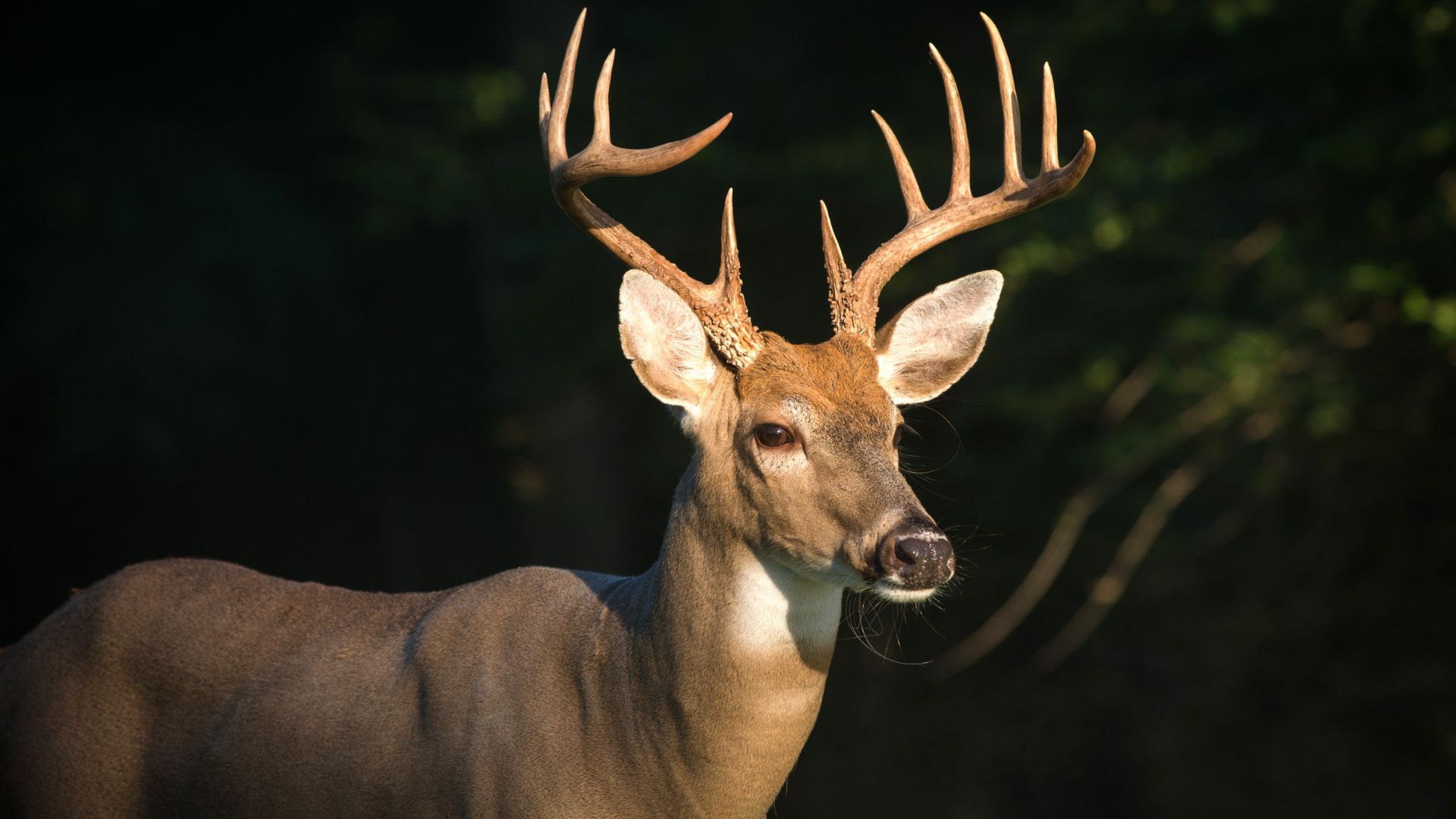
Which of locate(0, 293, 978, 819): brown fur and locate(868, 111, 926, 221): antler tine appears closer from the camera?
locate(0, 293, 978, 819): brown fur

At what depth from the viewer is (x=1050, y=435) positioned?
36.2 feet

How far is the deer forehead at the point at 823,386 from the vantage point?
13.0 feet

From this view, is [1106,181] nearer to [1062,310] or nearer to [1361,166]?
[1062,310]

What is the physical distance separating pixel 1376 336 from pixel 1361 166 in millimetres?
1275

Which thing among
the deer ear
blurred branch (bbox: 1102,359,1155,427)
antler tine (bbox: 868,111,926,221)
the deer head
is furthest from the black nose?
blurred branch (bbox: 1102,359,1155,427)

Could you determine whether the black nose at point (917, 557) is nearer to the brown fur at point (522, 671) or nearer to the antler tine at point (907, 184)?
the brown fur at point (522, 671)

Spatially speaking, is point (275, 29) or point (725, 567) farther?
point (275, 29)

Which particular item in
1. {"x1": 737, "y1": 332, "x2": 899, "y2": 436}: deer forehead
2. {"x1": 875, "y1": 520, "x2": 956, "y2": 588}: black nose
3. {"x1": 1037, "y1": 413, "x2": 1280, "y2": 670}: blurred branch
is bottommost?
{"x1": 1037, "y1": 413, "x2": 1280, "y2": 670}: blurred branch

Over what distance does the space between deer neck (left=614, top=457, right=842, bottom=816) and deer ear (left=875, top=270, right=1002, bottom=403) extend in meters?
0.80

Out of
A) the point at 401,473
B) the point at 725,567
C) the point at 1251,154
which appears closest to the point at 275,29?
the point at 401,473

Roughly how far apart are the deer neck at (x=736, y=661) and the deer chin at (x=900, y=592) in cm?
26

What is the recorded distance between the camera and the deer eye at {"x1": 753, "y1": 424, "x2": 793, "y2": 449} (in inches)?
155

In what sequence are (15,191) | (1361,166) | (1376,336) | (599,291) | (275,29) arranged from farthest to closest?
(275,29) → (15,191) → (599,291) → (1376,336) → (1361,166)

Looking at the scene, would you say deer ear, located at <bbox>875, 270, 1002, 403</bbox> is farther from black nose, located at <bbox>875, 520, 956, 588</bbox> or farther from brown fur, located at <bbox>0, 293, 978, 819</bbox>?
black nose, located at <bbox>875, 520, 956, 588</bbox>
